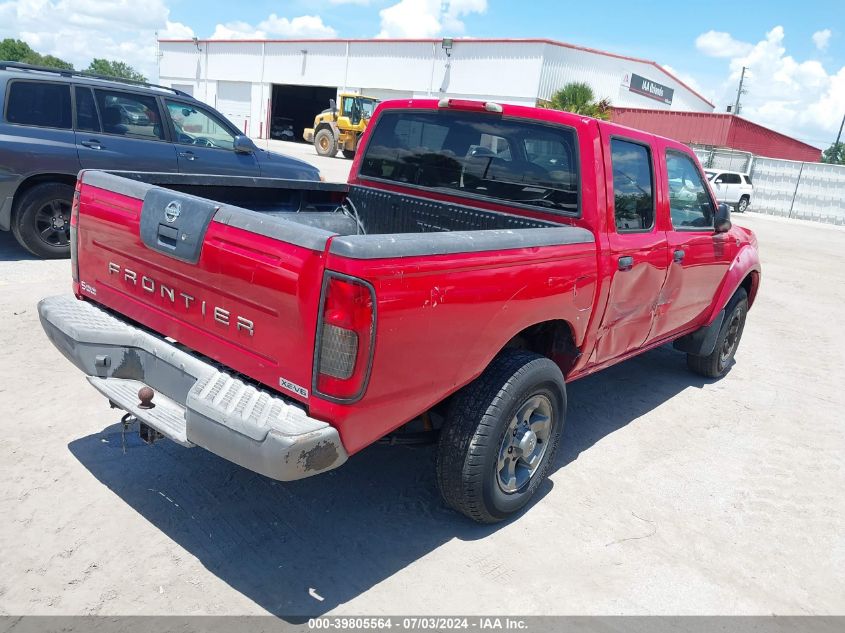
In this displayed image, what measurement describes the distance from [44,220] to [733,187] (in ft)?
90.0

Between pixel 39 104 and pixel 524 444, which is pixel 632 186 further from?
pixel 39 104

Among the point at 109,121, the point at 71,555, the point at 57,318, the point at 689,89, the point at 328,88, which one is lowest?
the point at 71,555

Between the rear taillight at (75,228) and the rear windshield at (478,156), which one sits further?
the rear windshield at (478,156)

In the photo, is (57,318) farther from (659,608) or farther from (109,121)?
(109,121)

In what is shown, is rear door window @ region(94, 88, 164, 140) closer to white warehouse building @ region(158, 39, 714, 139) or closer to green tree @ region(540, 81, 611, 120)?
green tree @ region(540, 81, 611, 120)

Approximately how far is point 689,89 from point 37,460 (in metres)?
50.0

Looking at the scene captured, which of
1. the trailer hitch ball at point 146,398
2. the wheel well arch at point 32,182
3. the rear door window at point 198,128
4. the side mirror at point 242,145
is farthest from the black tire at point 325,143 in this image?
the trailer hitch ball at point 146,398

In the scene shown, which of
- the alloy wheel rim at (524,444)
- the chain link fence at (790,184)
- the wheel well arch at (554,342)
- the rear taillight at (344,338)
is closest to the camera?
the rear taillight at (344,338)

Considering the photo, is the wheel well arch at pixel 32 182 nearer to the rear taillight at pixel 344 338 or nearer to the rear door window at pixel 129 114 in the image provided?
the rear door window at pixel 129 114

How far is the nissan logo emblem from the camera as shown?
9.18 feet

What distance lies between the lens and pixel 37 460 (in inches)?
136

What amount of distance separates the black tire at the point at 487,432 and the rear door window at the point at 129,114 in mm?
5837

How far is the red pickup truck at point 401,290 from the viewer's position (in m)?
2.42

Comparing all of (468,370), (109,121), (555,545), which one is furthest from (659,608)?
(109,121)
